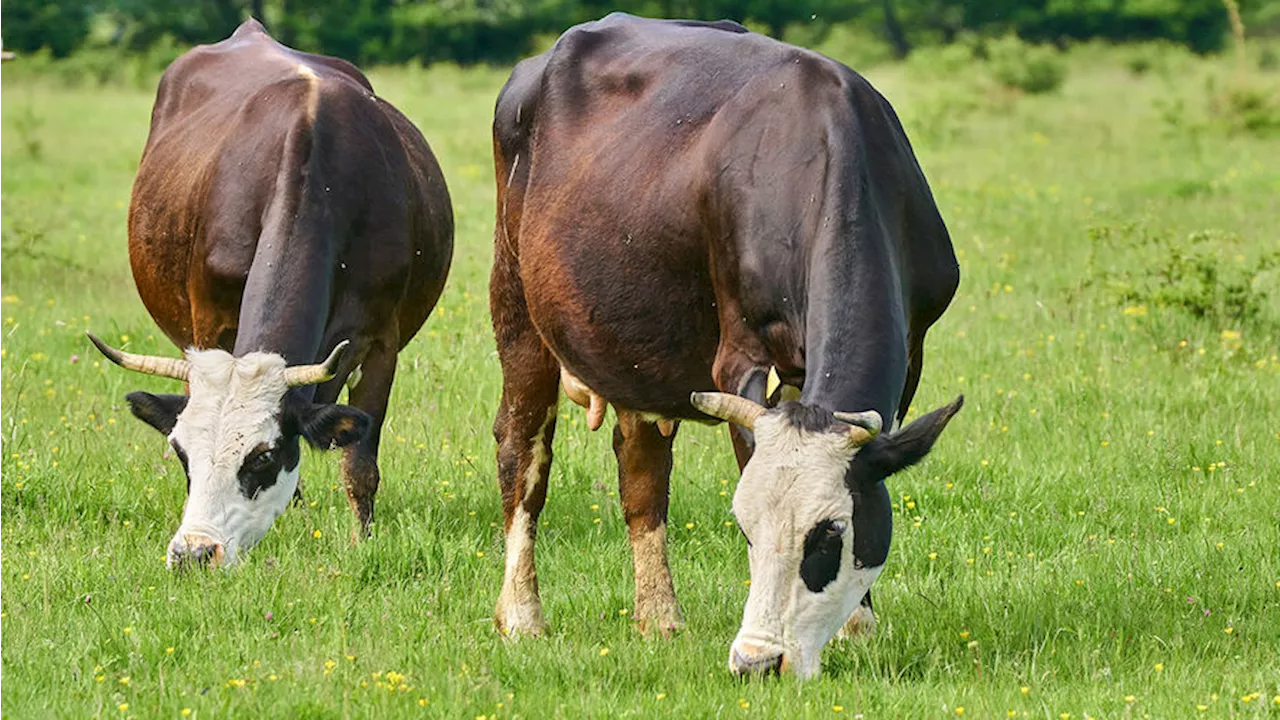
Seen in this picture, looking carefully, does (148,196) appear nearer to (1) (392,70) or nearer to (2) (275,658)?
(2) (275,658)

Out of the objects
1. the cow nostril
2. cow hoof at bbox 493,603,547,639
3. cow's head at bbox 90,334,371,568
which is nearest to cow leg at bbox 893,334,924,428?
cow hoof at bbox 493,603,547,639

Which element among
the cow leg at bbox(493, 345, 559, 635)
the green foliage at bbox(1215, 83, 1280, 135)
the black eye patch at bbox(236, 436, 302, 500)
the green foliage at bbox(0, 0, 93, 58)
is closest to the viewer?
the black eye patch at bbox(236, 436, 302, 500)

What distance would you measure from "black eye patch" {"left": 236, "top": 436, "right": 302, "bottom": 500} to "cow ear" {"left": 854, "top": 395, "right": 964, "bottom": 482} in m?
2.70

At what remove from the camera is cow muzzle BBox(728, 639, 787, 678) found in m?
4.96

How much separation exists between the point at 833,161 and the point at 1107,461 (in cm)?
322

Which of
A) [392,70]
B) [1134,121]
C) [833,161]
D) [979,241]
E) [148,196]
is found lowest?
[392,70]

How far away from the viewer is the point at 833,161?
216 inches

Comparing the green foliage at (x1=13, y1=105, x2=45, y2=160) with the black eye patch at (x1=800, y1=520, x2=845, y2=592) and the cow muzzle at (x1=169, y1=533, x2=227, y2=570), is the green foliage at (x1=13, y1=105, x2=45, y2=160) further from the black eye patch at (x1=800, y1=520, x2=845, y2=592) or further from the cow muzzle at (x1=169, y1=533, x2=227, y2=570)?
the black eye patch at (x1=800, y1=520, x2=845, y2=592)

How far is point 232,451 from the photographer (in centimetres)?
666

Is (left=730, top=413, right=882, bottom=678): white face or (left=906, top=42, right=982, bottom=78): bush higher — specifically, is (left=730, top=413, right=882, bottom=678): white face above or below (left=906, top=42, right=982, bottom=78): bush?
above

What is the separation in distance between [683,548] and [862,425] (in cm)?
251

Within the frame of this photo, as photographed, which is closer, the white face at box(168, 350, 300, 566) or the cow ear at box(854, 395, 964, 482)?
the cow ear at box(854, 395, 964, 482)

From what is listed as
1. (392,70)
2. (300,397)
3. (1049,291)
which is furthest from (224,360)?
(392,70)

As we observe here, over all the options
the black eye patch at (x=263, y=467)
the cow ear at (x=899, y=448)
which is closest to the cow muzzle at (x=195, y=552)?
the black eye patch at (x=263, y=467)
